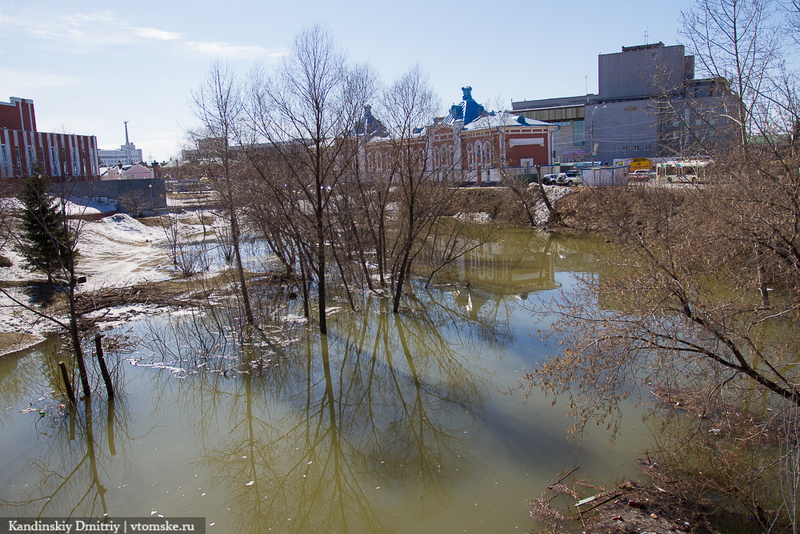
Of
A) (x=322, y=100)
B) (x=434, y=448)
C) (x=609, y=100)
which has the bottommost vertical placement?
(x=434, y=448)

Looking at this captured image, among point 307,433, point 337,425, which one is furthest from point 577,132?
point 307,433

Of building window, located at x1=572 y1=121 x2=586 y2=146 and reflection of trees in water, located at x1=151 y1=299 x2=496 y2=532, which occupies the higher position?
building window, located at x1=572 y1=121 x2=586 y2=146

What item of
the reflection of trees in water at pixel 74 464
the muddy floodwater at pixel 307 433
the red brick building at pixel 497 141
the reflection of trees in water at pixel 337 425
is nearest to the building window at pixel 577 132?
the red brick building at pixel 497 141

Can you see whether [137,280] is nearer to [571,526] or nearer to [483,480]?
[483,480]

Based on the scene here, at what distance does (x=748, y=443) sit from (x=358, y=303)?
40.5ft

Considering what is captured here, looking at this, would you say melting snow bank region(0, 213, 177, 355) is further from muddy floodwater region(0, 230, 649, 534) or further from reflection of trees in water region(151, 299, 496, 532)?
reflection of trees in water region(151, 299, 496, 532)

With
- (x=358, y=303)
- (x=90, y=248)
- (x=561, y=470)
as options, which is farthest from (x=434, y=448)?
(x=90, y=248)

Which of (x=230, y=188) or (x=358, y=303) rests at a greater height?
(x=230, y=188)

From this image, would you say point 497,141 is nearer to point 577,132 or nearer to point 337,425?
point 337,425

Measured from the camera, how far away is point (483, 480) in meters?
7.89

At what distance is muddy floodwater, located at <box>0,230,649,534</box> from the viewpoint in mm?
7622

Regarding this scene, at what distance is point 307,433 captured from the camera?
9898 mm

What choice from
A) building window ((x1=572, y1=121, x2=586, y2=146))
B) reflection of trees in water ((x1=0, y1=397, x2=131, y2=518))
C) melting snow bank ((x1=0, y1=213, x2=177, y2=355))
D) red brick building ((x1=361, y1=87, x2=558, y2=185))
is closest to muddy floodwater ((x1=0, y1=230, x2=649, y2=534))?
reflection of trees in water ((x1=0, y1=397, x2=131, y2=518))

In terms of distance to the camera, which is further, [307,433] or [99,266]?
[99,266]
